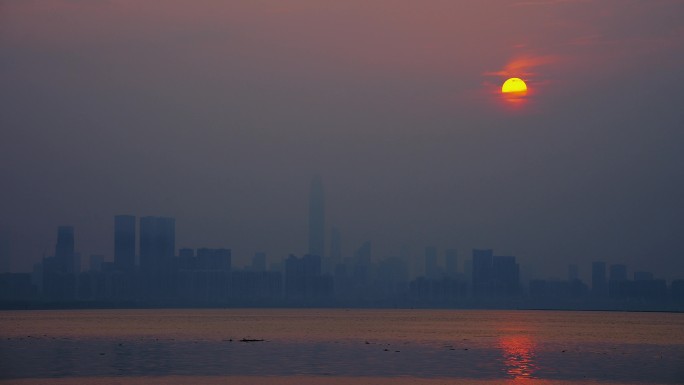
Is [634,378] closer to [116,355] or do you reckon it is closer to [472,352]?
[472,352]

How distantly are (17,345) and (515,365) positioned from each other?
193 feet

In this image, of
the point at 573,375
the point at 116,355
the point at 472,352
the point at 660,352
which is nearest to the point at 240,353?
the point at 116,355

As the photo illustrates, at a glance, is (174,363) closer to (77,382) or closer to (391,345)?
(77,382)

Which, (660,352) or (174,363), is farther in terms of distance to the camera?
(660,352)

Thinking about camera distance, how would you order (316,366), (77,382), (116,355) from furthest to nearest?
(116,355) < (316,366) < (77,382)

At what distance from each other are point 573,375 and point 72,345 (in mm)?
61910

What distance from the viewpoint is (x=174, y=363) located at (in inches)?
3182

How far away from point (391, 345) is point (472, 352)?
54.1 feet

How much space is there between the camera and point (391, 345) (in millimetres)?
115125

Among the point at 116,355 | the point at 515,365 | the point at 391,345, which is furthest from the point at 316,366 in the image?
the point at 391,345

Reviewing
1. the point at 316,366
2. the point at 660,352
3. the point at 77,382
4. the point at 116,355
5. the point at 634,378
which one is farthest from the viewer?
the point at 660,352

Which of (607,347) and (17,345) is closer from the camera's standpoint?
(17,345)

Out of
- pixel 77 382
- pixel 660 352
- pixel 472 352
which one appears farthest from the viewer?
pixel 660 352

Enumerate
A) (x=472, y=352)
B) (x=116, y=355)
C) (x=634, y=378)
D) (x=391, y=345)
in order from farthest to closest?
(x=391, y=345), (x=472, y=352), (x=116, y=355), (x=634, y=378)
